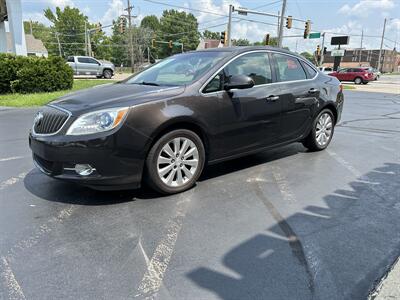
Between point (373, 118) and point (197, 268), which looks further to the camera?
point (373, 118)

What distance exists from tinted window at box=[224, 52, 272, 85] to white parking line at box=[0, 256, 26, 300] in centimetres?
304

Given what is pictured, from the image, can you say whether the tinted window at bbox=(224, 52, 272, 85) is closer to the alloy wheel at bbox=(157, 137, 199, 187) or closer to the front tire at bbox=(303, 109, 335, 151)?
the alloy wheel at bbox=(157, 137, 199, 187)

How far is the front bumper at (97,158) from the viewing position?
3451 mm

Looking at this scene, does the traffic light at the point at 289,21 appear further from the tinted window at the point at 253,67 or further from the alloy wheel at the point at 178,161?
the alloy wheel at the point at 178,161

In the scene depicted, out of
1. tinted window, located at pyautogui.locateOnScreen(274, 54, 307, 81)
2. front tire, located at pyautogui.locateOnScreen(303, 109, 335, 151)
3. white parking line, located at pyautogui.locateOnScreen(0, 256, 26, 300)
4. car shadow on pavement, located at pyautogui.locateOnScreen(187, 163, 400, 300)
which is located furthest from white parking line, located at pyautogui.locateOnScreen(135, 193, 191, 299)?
front tire, located at pyautogui.locateOnScreen(303, 109, 335, 151)

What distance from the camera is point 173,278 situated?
2.54 m

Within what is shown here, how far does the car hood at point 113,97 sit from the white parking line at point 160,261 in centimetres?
127

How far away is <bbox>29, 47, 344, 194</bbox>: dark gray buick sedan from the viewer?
3.51m

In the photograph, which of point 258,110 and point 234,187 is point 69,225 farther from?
point 258,110

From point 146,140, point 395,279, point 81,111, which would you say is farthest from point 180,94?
point 395,279

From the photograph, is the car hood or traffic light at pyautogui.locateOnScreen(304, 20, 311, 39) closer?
the car hood

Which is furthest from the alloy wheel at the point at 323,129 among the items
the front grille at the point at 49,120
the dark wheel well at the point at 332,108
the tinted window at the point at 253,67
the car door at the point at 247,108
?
the front grille at the point at 49,120

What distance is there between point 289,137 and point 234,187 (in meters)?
Result: 1.50

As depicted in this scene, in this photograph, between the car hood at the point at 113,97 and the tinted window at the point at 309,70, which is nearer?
the car hood at the point at 113,97
